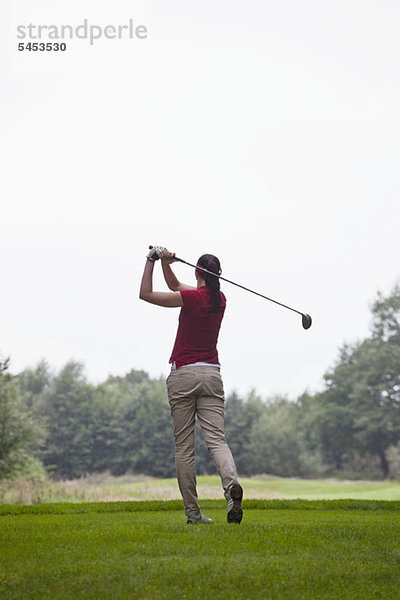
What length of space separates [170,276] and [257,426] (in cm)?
4916

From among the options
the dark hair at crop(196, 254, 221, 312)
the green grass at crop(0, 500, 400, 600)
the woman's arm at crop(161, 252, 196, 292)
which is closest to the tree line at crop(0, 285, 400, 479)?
the woman's arm at crop(161, 252, 196, 292)

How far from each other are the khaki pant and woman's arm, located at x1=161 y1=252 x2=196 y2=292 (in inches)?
33.6

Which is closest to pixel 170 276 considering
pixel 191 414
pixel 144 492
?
pixel 191 414

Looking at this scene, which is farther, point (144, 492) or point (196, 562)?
point (144, 492)

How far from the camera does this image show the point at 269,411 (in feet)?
200

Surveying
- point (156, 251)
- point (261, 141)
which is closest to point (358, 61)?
point (261, 141)

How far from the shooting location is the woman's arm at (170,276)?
598 centimetres

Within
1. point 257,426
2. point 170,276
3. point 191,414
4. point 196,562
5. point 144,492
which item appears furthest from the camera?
point 257,426

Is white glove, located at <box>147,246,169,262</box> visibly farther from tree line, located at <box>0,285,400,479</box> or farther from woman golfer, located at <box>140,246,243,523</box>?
tree line, located at <box>0,285,400,479</box>

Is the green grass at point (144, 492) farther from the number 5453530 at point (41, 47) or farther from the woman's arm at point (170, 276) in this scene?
the woman's arm at point (170, 276)

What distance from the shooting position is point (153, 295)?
571 cm

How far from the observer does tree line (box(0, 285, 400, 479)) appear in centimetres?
4975

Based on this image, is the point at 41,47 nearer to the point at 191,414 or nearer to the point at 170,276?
the point at 170,276

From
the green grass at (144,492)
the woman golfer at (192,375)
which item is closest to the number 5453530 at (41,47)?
the woman golfer at (192,375)
